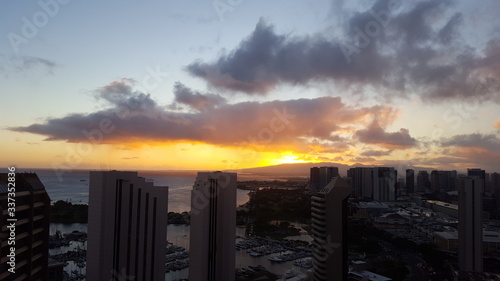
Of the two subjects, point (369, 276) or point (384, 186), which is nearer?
point (369, 276)

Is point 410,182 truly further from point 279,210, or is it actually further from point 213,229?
point 213,229

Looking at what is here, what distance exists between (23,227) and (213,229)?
3647 millimetres

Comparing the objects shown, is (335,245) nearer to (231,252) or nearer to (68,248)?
(231,252)

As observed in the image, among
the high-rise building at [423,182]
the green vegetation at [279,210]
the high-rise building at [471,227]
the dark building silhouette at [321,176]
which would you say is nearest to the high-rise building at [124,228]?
the high-rise building at [471,227]

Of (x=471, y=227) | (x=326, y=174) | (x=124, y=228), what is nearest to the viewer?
(x=124, y=228)

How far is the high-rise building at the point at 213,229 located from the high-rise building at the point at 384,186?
2340 cm

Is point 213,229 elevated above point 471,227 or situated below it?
above

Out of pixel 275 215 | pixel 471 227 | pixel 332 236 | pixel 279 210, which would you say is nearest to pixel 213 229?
pixel 332 236

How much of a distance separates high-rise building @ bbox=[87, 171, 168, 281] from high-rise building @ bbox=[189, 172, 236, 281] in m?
0.73

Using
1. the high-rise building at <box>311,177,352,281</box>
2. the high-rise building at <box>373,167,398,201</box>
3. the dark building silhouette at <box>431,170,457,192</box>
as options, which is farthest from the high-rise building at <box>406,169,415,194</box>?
the high-rise building at <box>311,177,352,281</box>

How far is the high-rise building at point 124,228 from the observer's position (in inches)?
232

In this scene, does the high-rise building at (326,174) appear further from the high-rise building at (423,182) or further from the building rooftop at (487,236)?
the building rooftop at (487,236)

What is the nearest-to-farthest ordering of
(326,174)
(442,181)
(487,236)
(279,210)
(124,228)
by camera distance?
(124,228) < (487,236) < (279,210) < (442,181) < (326,174)

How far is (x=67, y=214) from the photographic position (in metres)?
20.0
